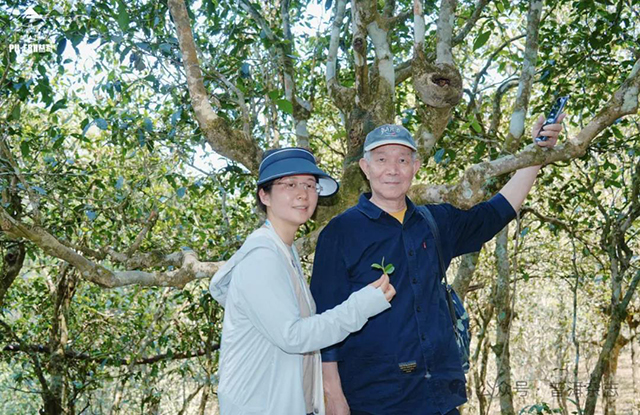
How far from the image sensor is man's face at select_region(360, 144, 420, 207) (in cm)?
314

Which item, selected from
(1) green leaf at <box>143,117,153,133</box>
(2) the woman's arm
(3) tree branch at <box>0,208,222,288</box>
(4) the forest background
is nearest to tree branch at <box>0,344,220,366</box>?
(4) the forest background

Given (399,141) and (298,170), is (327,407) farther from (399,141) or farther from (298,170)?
(399,141)

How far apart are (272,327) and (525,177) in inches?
72.9

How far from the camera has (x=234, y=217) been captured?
8.45m

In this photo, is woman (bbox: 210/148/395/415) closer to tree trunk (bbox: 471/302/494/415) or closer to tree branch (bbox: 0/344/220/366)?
tree branch (bbox: 0/344/220/366)

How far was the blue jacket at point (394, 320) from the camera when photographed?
9.37 feet

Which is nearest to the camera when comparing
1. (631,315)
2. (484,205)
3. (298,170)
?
(298,170)

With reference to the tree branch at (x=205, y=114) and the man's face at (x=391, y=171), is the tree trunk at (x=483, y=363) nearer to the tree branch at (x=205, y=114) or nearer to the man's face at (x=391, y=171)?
the tree branch at (x=205, y=114)

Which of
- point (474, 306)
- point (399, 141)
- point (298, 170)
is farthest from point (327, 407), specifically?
point (474, 306)

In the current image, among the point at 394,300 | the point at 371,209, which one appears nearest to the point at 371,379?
the point at 394,300

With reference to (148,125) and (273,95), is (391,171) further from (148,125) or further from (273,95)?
(148,125)

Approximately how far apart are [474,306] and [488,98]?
25.0 ft

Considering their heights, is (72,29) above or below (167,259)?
above

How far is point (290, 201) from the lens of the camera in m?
2.87
